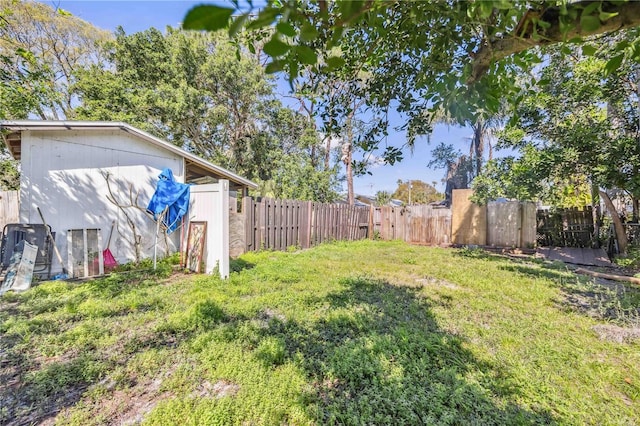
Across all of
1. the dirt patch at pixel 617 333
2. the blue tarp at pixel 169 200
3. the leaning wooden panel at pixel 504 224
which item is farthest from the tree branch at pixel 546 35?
the leaning wooden panel at pixel 504 224

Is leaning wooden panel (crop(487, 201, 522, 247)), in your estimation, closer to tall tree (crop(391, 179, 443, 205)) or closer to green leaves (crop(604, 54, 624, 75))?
green leaves (crop(604, 54, 624, 75))

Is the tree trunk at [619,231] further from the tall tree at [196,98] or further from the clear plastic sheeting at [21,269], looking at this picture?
the clear plastic sheeting at [21,269]

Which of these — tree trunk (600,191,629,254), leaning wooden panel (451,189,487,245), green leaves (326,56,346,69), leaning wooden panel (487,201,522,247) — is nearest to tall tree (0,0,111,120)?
green leaves (326,56,346,69)

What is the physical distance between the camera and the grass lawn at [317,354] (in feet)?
5.63

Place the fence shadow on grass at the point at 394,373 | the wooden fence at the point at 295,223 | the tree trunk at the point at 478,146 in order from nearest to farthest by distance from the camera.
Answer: the fence shadow on grass at the point at 394,373
the wooden fence at the point at 295,223
the tree trunk at the point at 478,146

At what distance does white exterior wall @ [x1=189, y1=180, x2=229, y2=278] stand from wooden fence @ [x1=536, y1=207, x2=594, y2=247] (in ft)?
28.4

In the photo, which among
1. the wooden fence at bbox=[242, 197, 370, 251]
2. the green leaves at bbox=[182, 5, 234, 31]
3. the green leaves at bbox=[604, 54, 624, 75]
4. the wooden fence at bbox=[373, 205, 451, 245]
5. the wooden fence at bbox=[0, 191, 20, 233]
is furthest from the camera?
the wooden fence at bbox=[373, 205, 451, 245]

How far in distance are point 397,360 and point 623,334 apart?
231 cm

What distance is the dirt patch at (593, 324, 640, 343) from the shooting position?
8.42 ft

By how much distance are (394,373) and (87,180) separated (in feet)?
20.1

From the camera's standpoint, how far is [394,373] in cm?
204

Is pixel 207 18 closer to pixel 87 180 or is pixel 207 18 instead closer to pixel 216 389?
pixel 216 389

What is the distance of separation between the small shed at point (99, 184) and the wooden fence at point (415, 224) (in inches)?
278

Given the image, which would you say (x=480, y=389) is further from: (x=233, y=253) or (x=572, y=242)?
(x=572, y=242)
